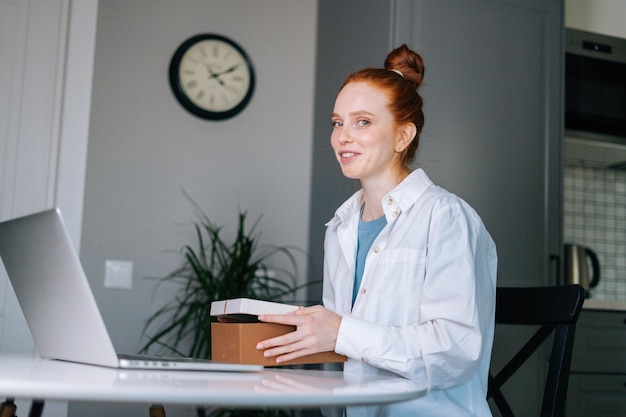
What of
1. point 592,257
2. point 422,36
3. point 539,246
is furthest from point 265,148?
point 592,257

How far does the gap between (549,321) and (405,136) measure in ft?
1.75

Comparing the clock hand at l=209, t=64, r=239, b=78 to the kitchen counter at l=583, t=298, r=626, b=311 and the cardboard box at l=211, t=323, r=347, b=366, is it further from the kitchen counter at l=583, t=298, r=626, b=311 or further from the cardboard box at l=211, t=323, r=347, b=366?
the cardboard box at l=211, t=323, r=347, b=366

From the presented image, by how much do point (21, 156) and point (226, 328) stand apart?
6.50 feet

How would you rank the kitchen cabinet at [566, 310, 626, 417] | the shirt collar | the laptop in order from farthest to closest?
the kitchen cabinet at [566, 310, 626, 417]
the shirt collar
the laptop

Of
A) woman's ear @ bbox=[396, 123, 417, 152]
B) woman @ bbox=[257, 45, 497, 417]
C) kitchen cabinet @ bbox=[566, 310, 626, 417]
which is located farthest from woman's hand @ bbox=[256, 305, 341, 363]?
kitchen cabinet @ bbox=[566, 310, 626, 417]

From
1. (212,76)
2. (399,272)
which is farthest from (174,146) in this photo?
(399,272)

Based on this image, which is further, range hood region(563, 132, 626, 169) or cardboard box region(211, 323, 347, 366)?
range hood region(563, 132, 626, 169)

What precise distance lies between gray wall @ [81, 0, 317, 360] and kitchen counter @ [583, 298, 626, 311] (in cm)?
121

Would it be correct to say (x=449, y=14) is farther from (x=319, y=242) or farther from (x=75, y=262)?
(x=75, y=262)

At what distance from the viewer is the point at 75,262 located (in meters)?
1.00

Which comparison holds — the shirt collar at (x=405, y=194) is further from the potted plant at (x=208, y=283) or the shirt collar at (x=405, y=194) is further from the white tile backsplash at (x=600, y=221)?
the white tile backsplash at (x=600, y=221)

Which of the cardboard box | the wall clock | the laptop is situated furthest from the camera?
the wall clock

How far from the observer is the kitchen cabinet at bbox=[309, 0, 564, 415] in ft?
10.1

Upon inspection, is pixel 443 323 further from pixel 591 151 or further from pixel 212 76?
pixel 591 151
